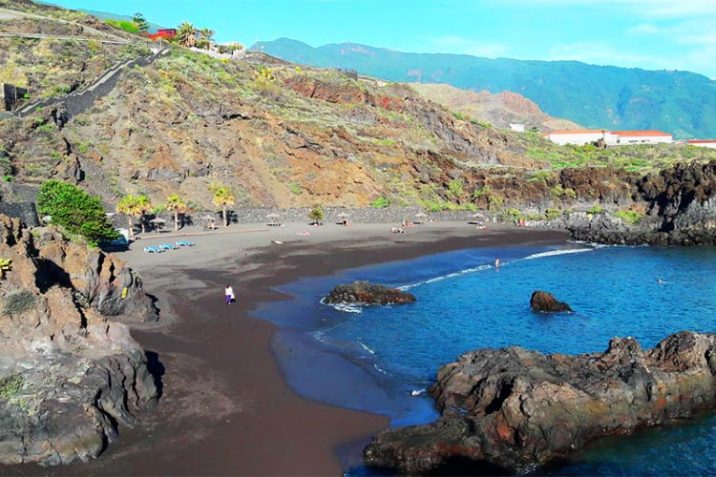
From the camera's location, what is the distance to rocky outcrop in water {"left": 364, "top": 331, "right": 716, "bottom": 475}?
17.3 metres

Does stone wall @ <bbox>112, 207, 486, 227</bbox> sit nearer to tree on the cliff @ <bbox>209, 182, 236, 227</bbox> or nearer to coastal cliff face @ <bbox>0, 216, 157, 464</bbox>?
tree on the cliff @ <bbox>209, 182, 236, 227</bbox>

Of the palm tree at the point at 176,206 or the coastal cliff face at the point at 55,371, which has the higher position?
the palm tree at the point at 176,206

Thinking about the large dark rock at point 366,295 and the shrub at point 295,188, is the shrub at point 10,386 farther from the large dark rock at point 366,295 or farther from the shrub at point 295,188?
the shrub at point 295,188

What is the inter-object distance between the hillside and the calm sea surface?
347ft

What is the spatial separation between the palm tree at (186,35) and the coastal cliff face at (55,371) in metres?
82.5

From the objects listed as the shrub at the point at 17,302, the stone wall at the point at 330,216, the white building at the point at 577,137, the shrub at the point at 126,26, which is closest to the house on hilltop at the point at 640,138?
the white building at the point at 577,137

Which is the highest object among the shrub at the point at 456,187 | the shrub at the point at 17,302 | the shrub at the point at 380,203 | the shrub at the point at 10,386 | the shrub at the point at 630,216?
the shrub at the point at 456,187

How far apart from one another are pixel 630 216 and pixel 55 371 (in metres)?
69.4

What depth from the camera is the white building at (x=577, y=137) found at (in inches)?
5108

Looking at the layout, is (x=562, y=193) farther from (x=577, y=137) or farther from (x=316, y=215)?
(x=577, y=137)

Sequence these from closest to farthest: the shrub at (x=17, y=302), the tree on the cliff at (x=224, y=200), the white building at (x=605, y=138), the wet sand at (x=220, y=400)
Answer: the wet sand at (x=220, y=400), the shrub at (x=17, y=302), the tree on the cliff at (x=224, y=200), the white building at (x=605, y=138)

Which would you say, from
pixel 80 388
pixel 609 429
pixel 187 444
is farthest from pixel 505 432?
pixel 80 388

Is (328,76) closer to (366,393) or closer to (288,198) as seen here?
(288,198)

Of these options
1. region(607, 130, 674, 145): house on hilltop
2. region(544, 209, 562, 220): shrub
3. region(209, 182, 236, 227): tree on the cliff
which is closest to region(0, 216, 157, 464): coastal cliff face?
region(209, 182, 236, 227): tree on the cliff
